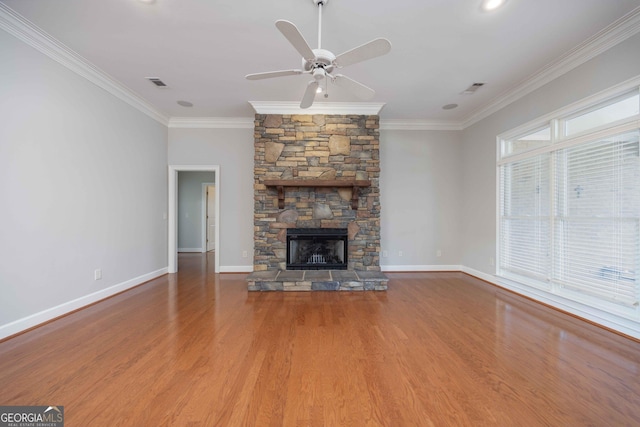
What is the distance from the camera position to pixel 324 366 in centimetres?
184

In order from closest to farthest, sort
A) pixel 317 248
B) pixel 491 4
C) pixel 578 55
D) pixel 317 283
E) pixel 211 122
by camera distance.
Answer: pixel 491 4 < pixel 578 55 < pixel 317 283 < pixel 317 248 < pixel 211 122

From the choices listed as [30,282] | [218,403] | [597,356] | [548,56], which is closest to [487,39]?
[548,56]

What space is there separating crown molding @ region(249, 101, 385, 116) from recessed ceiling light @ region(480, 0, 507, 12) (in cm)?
193

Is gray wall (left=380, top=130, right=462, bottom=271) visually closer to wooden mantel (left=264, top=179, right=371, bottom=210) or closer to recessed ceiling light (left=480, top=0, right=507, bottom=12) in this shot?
wooden mantel (left=264, top=179, right=371, bottom=210)

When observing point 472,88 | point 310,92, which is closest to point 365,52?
point 310,92

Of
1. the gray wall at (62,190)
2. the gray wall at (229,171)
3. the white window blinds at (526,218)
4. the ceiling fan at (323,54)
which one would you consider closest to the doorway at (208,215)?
the gray wall at (229,171)

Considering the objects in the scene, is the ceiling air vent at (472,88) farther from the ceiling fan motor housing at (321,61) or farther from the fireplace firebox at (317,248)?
the fireplace firebox at (317,248)

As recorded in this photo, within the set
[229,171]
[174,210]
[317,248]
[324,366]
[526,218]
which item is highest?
[229,171]

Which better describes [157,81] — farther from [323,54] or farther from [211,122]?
[323,54]

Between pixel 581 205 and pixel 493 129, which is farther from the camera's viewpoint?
pixel 493 129

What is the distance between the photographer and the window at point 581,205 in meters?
2.35

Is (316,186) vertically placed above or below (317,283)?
above

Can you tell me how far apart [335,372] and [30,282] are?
293 centimetres

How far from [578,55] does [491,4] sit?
4.65ft
